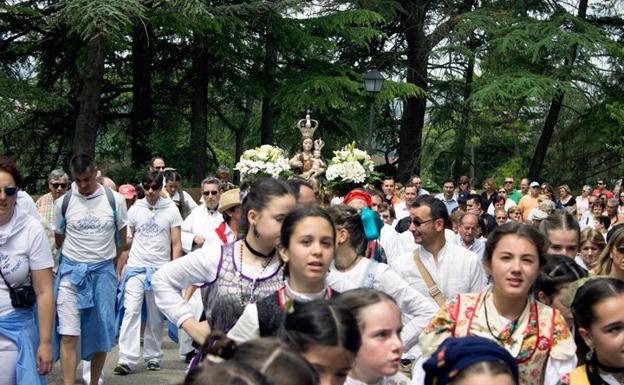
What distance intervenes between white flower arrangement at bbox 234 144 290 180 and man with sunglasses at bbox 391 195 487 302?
167 inches

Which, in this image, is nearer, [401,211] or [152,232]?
[152,232]

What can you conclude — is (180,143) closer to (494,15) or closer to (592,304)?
(494,15)

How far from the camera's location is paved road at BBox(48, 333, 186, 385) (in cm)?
909

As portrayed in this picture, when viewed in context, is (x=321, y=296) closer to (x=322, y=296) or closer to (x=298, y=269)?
(x=322, y=296)

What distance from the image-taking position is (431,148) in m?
33.8

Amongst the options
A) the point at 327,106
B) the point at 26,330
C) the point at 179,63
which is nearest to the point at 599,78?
the point at 327,106

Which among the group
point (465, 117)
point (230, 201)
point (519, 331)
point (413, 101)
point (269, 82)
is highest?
point (413, 101)

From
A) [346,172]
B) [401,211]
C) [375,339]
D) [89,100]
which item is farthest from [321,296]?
[89,100]

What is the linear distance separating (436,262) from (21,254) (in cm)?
281

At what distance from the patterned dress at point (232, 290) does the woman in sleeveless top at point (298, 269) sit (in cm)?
36

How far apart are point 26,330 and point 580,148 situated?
1255 inches

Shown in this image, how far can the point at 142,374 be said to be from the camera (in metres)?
9.57

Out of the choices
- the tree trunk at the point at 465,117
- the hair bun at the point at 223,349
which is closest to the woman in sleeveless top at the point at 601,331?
the hair bun at the point at 223,349

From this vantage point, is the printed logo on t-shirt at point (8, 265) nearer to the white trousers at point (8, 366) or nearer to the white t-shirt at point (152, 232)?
the white trousers at point (8, 366)
